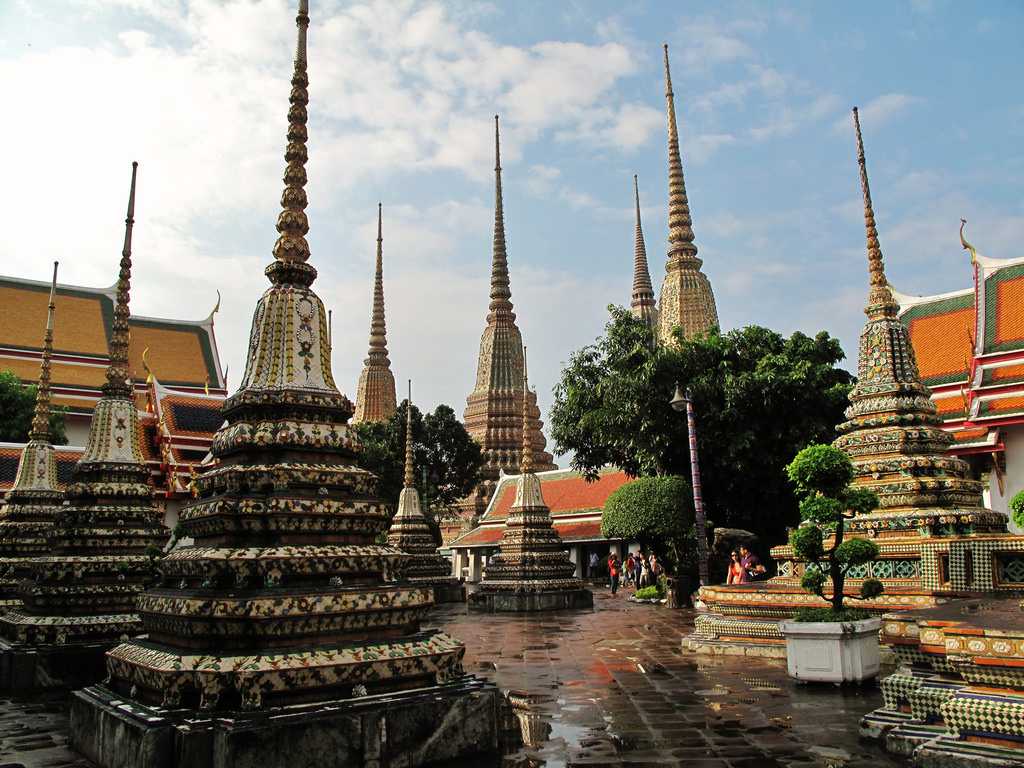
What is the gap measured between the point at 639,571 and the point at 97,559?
849 inches

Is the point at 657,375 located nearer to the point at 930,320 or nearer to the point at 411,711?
the point at 930,320

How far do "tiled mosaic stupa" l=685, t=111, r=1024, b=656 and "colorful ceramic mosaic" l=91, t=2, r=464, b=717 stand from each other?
20.6ft

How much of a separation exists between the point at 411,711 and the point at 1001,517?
10007mm

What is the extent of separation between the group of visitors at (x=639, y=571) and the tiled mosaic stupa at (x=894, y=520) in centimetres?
1165

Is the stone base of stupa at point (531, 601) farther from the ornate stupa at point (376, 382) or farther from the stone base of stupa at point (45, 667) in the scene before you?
the ornate stupa at point (376, 382)

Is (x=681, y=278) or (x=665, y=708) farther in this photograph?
(x=681, y=278)

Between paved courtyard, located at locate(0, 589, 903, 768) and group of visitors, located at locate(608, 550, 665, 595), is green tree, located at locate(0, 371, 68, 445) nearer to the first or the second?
group of visitors, located at locate(608, 550, 665, 595)

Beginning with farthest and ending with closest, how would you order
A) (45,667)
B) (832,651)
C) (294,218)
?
(45,667) < (832,651) < (294,218)

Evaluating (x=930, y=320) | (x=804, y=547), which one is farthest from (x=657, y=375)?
(x=804, y=547)

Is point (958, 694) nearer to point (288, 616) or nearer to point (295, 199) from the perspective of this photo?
point (288, 616)

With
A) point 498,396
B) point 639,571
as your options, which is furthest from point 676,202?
point 639,571

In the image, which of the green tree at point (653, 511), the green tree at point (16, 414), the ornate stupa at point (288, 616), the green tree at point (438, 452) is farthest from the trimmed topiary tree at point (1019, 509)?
the green tree at point (438, 452)

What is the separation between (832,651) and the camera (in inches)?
320

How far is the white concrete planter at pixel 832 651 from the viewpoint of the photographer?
8125 millimetres
